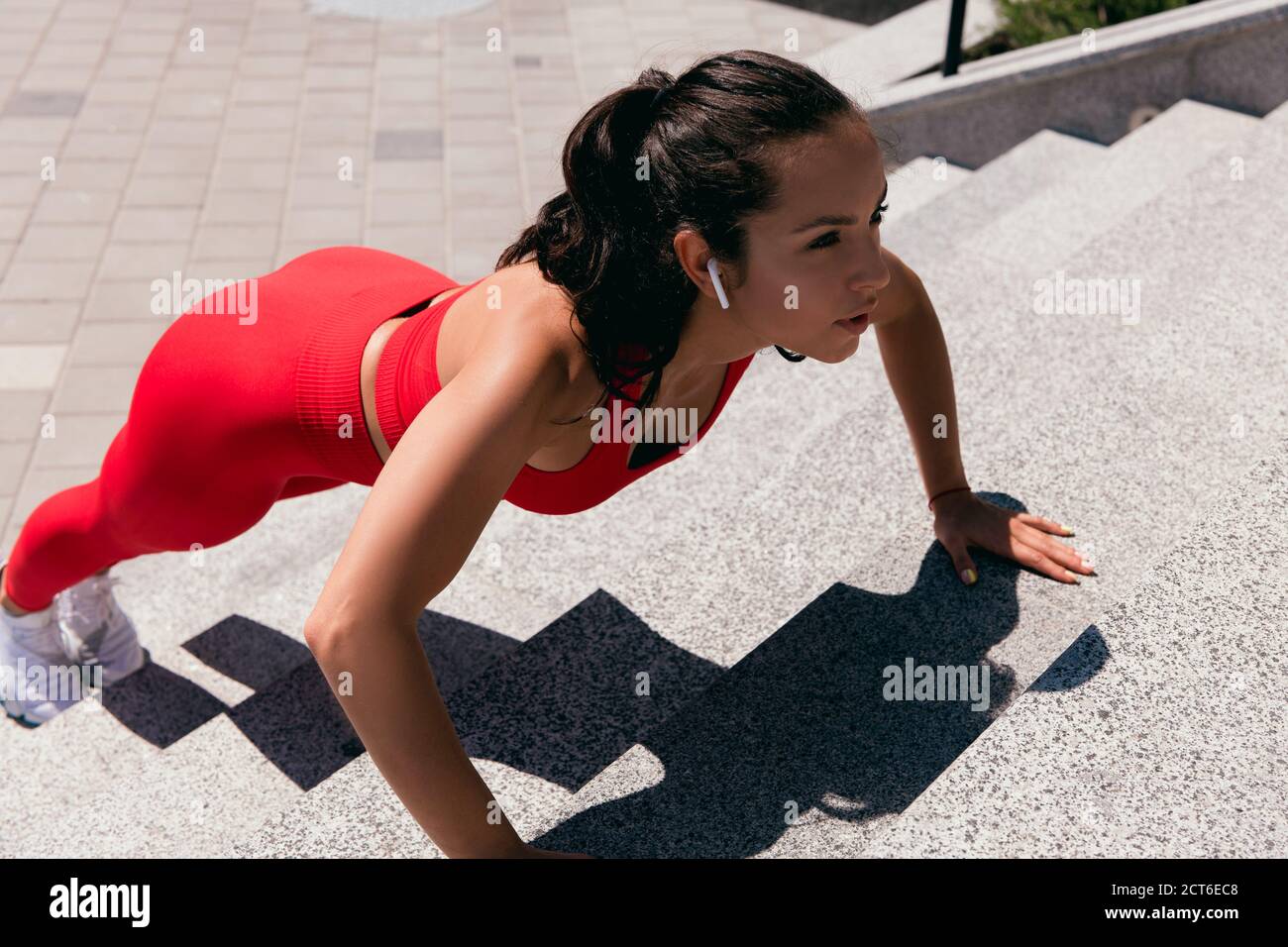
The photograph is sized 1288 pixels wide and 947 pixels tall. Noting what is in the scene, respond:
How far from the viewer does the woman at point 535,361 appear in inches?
70.8

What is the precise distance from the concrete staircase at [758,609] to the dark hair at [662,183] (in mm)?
727

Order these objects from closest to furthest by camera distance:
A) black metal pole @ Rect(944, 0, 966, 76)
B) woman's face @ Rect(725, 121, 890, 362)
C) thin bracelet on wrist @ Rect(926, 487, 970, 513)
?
woman's face @ Rect(725, 121, 890, 362) → thin bracelet on wrist @ Rect(926, 487, 970, 513) → black metal pole @ Rect(944, 0, 966, 76)

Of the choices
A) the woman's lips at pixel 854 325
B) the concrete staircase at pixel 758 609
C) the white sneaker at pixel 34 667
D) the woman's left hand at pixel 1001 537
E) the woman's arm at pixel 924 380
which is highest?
the woman's lips at pixel 854 325

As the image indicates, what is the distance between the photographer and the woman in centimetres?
180

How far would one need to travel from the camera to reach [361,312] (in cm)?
248

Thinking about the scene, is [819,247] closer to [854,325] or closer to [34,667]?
[854,325]

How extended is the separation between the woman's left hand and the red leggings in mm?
1190

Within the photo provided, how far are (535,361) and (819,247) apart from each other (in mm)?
480

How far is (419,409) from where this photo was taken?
2.22m

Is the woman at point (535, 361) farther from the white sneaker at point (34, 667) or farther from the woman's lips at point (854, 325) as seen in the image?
the white sneaker at point (34, 667)

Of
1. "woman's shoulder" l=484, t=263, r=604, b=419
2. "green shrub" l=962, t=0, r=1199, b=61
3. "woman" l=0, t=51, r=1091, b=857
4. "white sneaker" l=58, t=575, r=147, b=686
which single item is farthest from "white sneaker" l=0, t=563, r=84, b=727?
"green shrub" l=962, t=0, r=1199, b=61

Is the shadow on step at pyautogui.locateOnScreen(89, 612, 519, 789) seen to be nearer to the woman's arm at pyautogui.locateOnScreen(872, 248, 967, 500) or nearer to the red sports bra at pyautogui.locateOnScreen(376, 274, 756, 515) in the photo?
the red sports bra at pyautogui.locateOnScreen(376, 274, 756, 515)

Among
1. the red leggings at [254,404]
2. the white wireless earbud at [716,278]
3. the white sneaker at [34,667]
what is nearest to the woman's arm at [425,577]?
the white wireless earbud at [716,278]
